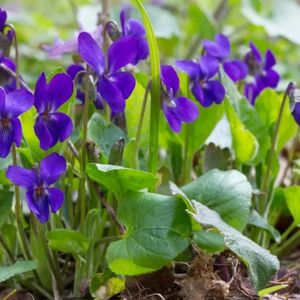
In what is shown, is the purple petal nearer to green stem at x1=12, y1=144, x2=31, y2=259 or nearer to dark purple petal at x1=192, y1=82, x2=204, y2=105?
green stem at x1=12, y1=144, x2=31, y2=259

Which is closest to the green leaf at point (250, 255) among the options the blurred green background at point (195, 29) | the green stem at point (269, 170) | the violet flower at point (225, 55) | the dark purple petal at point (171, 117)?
the dark purple petal at point (171, 117)

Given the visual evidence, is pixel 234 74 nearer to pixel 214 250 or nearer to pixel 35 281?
pixel 214 250

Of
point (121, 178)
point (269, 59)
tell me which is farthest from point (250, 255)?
point (269, 59)

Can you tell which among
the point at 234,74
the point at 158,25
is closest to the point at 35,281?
the point at 234,74

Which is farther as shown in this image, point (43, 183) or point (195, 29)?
point (195, 29)

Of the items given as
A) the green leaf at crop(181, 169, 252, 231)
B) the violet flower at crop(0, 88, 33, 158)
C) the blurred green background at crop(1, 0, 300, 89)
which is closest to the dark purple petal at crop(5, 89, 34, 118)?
the violet flower at crop(0, 88, 33, 158)

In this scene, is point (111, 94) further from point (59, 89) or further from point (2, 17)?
point (2, 17)
